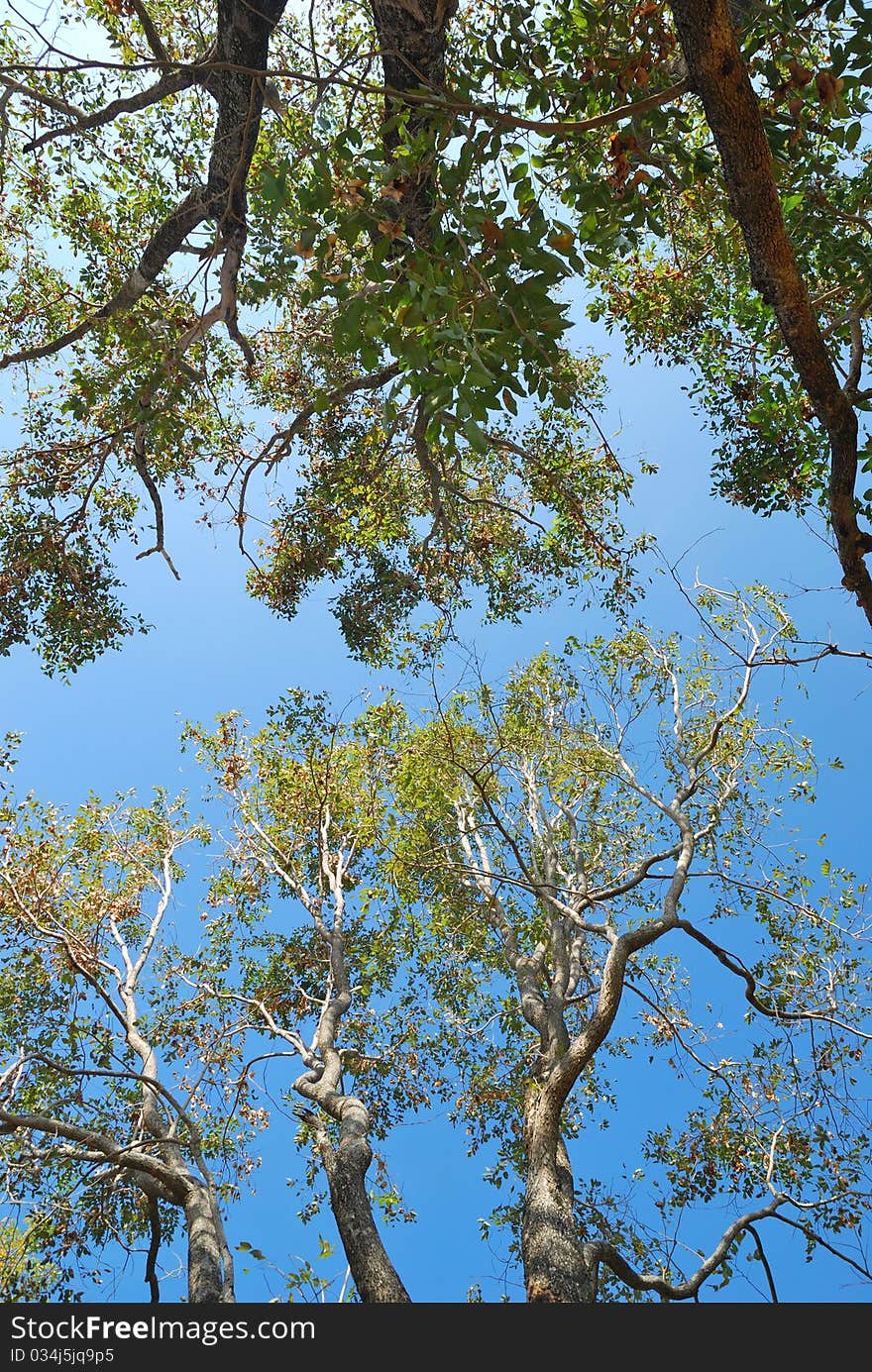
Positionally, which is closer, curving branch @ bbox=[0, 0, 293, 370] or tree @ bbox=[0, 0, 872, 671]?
tree @ bbox=[0, 0, 872, 671]

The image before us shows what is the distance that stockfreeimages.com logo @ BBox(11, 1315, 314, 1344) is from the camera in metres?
3.69

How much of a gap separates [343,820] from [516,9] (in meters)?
8.16

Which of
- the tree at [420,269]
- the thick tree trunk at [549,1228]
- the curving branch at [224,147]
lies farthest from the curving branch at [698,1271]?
the curving branch at [224,147]

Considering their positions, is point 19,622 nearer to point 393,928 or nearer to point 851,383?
point 393,928

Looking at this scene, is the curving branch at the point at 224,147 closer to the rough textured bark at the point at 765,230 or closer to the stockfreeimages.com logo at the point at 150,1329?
the rough textured bark at the point at 765,230

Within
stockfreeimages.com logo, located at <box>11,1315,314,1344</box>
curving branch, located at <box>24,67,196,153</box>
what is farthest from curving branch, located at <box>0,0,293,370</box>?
stockfreeimages.com logo, located at <box>11,1315,314,1344</box>

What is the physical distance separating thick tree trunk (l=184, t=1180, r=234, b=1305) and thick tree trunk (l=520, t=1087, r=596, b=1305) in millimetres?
1880

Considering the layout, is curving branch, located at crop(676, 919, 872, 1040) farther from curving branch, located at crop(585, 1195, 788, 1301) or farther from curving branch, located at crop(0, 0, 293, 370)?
curving branch, located at crop(0, 0, 293, 370)

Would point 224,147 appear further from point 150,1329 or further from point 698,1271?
point 698,1271

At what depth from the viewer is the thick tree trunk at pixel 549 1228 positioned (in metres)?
4.91

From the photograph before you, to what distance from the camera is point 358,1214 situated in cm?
521

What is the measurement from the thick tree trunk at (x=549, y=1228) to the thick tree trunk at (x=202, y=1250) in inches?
74.0

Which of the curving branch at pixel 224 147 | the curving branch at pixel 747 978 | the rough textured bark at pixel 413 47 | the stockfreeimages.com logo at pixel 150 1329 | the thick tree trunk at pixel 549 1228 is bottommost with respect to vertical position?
the stockfreeimages.com logo at pixel 150 1329

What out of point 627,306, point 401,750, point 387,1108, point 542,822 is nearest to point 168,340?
point 627,306
